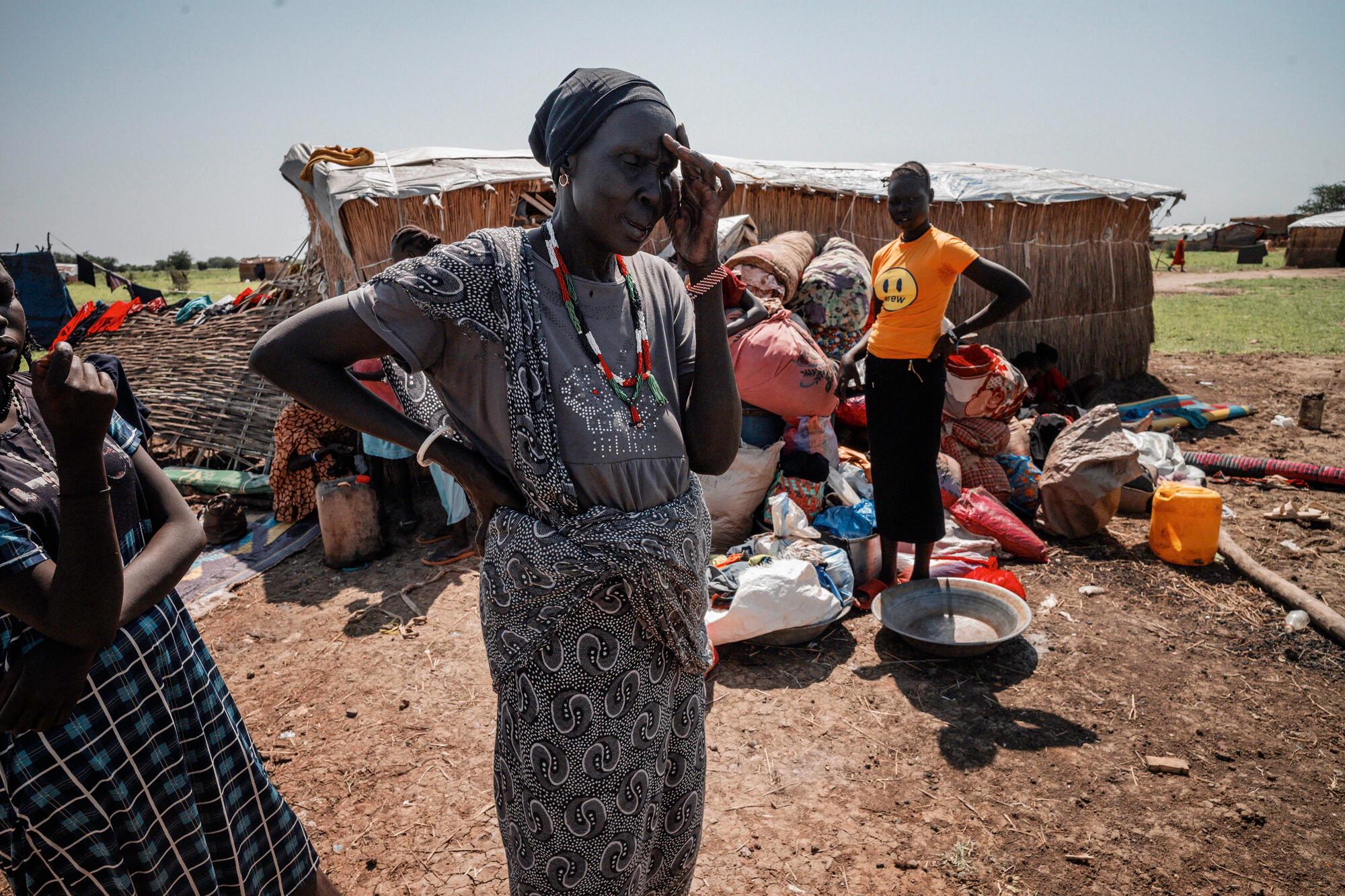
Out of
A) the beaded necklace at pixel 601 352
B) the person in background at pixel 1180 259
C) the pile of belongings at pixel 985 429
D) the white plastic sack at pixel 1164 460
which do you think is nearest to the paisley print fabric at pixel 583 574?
the beaded necklace at pixel 601 352

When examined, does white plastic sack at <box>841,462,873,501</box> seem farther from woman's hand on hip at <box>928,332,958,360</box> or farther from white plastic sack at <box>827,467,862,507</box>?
woman's hand on hip at <box>928,332,958,360</box>

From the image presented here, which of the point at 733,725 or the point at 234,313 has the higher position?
the point at 234,313

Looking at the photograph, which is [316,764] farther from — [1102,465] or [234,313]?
[234,313]

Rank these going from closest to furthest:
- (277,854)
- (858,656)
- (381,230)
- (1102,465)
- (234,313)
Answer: (277,854) < (858,656) < (1102,465) < (381,230) < (234,313)

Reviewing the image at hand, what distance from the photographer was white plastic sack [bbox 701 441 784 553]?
4.46 m

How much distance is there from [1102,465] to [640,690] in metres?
4.13

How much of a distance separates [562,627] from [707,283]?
68 cm

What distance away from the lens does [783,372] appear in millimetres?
4285

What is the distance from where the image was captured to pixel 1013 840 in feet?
7.78

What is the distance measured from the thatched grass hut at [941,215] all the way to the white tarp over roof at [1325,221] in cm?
2094

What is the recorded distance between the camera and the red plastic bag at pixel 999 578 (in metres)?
3.77

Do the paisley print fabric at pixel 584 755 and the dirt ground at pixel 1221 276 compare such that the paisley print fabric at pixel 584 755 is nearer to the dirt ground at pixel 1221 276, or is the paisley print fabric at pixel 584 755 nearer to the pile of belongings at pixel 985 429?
the pile of belongings at pixel 985 429

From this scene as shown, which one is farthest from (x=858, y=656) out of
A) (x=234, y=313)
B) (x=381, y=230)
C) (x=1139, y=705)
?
(x=234, y=313)

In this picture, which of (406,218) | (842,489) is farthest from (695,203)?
(406,218)
